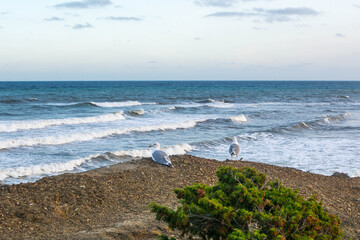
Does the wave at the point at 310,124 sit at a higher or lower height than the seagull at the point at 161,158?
lower

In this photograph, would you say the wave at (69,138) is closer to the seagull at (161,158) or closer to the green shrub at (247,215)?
the seagull at (161,158)

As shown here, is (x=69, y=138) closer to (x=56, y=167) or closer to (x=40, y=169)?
(x=56, y=167)

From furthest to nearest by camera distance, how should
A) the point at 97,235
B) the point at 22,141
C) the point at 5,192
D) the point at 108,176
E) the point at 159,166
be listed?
the point at 22,141 < the point at 159,166 < the point at 108,176 < the point at 5,192 < the point at 97,235

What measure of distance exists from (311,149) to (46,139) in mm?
10813

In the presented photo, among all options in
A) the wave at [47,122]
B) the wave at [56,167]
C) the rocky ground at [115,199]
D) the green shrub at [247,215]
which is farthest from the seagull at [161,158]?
the wave at [47,122]

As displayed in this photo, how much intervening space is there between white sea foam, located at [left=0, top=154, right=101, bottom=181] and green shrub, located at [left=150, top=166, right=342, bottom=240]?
296 inches

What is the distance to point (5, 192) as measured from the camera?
757 centimetres

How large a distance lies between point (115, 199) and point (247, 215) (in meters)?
4.26

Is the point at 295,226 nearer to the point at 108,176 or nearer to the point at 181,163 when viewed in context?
the point at 108,176

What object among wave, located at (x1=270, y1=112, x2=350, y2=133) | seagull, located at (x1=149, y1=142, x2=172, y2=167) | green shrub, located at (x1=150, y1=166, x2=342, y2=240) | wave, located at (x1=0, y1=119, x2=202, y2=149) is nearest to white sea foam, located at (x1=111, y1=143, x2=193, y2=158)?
seagull, located at (x1=149, y1=142, x2=172, y2=167)

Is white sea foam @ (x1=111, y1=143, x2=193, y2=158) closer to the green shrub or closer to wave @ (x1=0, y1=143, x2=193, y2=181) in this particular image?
wave @ (x1=0, y1=143, x2=193, y2=181)

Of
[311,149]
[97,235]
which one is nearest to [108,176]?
[97,235]

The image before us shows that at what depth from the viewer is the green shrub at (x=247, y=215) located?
3.99 m

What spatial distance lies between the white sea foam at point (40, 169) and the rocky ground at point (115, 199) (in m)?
2.35
